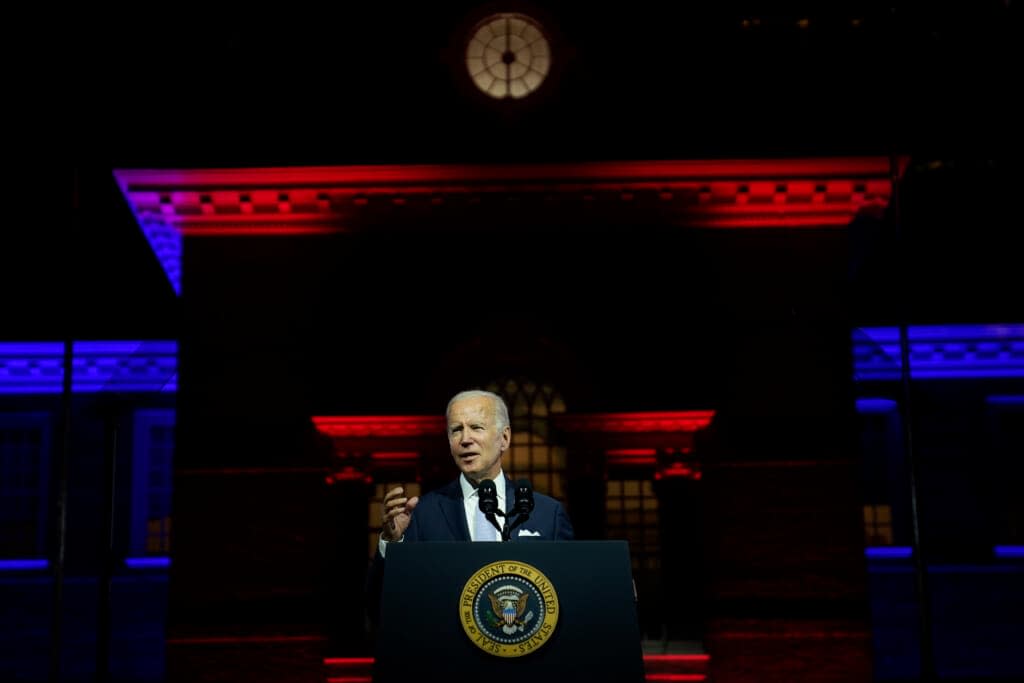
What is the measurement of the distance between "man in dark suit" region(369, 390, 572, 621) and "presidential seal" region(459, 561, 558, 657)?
0.83 m

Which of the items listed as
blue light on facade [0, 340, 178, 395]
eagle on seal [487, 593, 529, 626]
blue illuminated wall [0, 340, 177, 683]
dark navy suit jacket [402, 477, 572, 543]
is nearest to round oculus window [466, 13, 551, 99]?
blue light on facade [0, 340, 178, 395]

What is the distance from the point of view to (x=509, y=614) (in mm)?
3826

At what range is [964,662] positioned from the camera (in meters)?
15.9

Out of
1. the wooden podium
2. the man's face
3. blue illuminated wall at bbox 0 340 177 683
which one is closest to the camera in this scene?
the wooden podium

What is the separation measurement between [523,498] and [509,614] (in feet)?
1.83

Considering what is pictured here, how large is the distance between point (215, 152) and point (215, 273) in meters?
1.41

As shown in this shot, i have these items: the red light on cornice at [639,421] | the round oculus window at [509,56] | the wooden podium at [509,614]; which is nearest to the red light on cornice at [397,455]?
the red light on cornice at [639,421]

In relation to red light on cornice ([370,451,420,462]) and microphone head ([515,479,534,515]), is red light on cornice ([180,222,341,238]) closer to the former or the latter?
red light on cornice ([370,451,420,462])

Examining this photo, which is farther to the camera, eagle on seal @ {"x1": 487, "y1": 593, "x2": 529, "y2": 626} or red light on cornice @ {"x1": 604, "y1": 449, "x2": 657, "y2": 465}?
red light on cornice @ {"x1": 604, "y1": 449, "x2": 657, "y2": 465}

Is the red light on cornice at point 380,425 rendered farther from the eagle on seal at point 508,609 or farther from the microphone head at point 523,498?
the eagle on seal at point 508,609

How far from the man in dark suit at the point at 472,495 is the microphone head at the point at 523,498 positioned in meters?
0.54

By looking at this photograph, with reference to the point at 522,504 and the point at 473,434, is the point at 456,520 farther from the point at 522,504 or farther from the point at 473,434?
the point at 522,504

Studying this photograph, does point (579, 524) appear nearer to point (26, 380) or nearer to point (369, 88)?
point (369, 88)

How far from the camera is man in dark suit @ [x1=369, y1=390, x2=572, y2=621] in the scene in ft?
15.8
